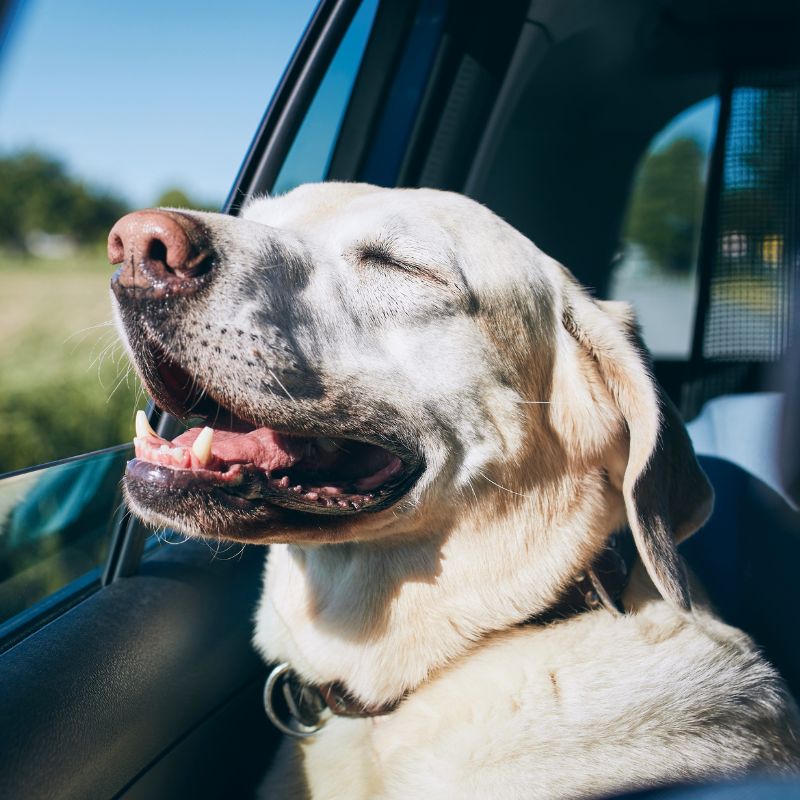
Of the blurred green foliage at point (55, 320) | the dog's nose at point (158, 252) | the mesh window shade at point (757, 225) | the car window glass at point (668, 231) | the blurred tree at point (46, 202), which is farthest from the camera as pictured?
the blurred tree at point (46, 202)

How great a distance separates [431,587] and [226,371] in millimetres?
821

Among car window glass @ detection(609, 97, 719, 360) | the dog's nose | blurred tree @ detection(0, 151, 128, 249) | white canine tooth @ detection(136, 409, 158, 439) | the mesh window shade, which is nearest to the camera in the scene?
the dog's nose

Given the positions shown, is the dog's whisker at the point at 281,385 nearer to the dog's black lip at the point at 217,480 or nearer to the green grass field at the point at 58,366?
the dog's black lip at the point at 217,480

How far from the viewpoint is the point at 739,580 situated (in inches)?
107

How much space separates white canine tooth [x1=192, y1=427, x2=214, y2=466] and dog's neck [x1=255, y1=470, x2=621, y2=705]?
566 mm

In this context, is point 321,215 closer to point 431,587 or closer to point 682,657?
point 431,587

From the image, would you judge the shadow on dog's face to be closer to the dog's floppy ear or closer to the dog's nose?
the dog's nose

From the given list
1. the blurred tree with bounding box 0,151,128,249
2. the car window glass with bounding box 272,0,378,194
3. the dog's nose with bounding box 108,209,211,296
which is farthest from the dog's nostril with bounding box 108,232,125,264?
the blurred tree with bounding box 0,151,128,249

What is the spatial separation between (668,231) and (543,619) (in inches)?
128

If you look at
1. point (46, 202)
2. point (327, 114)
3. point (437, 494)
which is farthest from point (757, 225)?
point (46, 202)

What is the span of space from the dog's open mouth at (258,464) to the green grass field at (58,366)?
8.6 inches

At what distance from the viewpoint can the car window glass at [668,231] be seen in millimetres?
3861

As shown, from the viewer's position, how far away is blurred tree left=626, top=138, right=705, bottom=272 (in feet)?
13.2

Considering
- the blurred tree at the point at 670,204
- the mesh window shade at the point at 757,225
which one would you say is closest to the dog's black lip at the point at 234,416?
the mesh window shade at the point at 757,225
